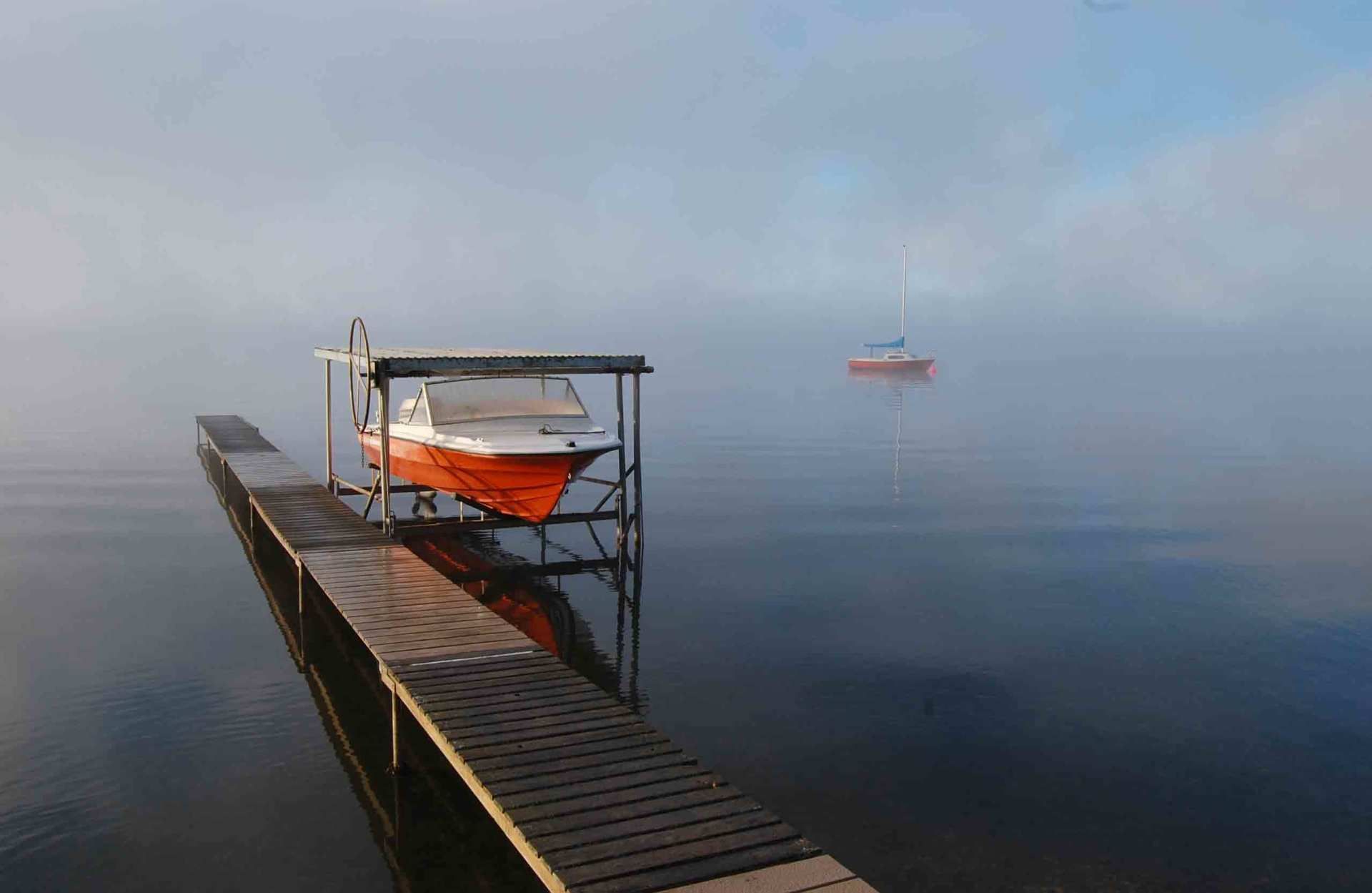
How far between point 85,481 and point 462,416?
51.8 feet

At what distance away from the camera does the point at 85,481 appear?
27469 mm

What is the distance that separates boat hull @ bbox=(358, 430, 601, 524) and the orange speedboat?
0.01 metres

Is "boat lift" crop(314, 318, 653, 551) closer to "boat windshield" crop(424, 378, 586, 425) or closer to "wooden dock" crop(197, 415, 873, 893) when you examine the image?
"boat windshield" crop(424, 378, 586, 425)

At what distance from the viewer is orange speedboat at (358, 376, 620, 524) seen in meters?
16.0

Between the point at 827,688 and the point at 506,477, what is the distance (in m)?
6.55

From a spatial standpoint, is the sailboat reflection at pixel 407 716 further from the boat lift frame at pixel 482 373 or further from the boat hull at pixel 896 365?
the boat hull at pixel 896 365

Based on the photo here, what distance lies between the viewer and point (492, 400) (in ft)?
57.8

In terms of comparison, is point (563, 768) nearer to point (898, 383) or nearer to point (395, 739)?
point (395, 739)

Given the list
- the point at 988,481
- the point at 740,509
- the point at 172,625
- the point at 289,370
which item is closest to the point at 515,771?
the point at 172,625

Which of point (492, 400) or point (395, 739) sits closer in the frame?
point (395, 739)

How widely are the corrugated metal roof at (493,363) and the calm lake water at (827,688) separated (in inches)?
135

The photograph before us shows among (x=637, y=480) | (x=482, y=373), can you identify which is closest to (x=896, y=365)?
(x=637, y=480)

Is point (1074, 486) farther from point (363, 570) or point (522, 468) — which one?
point (363, 570)

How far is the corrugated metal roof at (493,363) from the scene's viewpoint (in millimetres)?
15273
